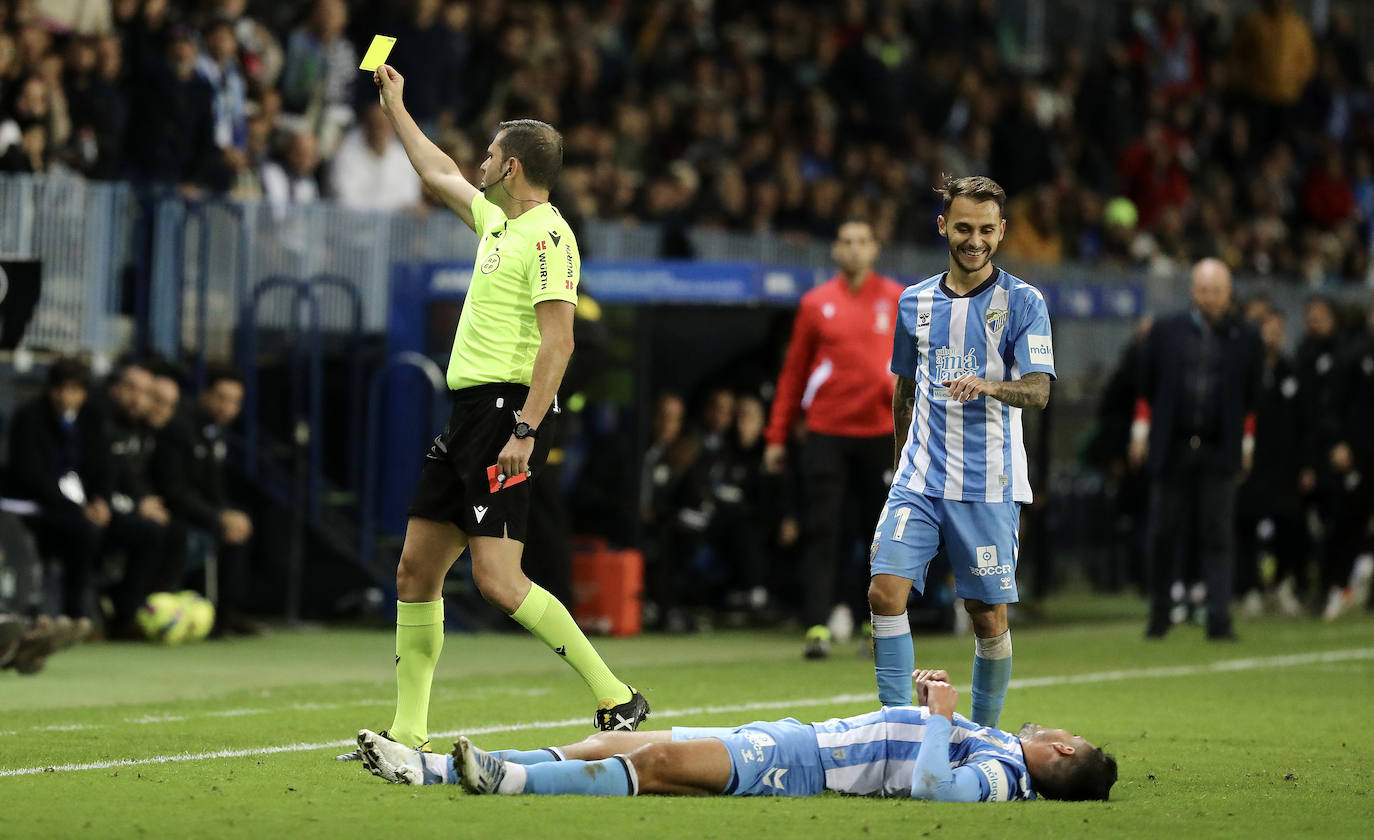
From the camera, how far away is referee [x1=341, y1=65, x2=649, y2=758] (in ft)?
24.2

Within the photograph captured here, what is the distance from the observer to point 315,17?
55.7 feet

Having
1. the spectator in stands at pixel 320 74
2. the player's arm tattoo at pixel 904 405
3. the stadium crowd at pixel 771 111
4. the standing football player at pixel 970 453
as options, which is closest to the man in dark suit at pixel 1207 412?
the stadium crowd at pixel 771 111

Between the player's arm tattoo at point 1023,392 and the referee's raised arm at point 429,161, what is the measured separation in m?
1.93

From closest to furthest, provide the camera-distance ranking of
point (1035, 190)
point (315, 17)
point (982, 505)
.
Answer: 1. point (982, 505)
2. point (315, 17)
3. point (1035, 190)

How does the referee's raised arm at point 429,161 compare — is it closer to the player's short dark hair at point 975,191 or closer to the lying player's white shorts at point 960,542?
the player's short dark hair at point 975,191

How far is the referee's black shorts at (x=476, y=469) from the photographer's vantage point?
24.2 feet

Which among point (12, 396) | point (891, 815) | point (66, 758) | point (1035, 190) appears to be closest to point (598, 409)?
point (12, 396)

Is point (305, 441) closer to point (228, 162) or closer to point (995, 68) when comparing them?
point (228, 162)

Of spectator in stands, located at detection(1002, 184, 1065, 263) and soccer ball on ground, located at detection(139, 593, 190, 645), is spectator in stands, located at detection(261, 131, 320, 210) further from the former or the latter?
spectator in stands, located at detection(1002, 184, 1065, 263)

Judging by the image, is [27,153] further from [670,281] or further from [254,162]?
[670,281]

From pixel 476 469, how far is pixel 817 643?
555 cm

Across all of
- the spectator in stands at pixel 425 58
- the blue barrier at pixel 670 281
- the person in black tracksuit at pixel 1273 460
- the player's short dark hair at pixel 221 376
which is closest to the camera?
the player's short dark hair at pixel 221 376

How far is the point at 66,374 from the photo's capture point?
13.4 m

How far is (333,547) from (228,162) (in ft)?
8.98
